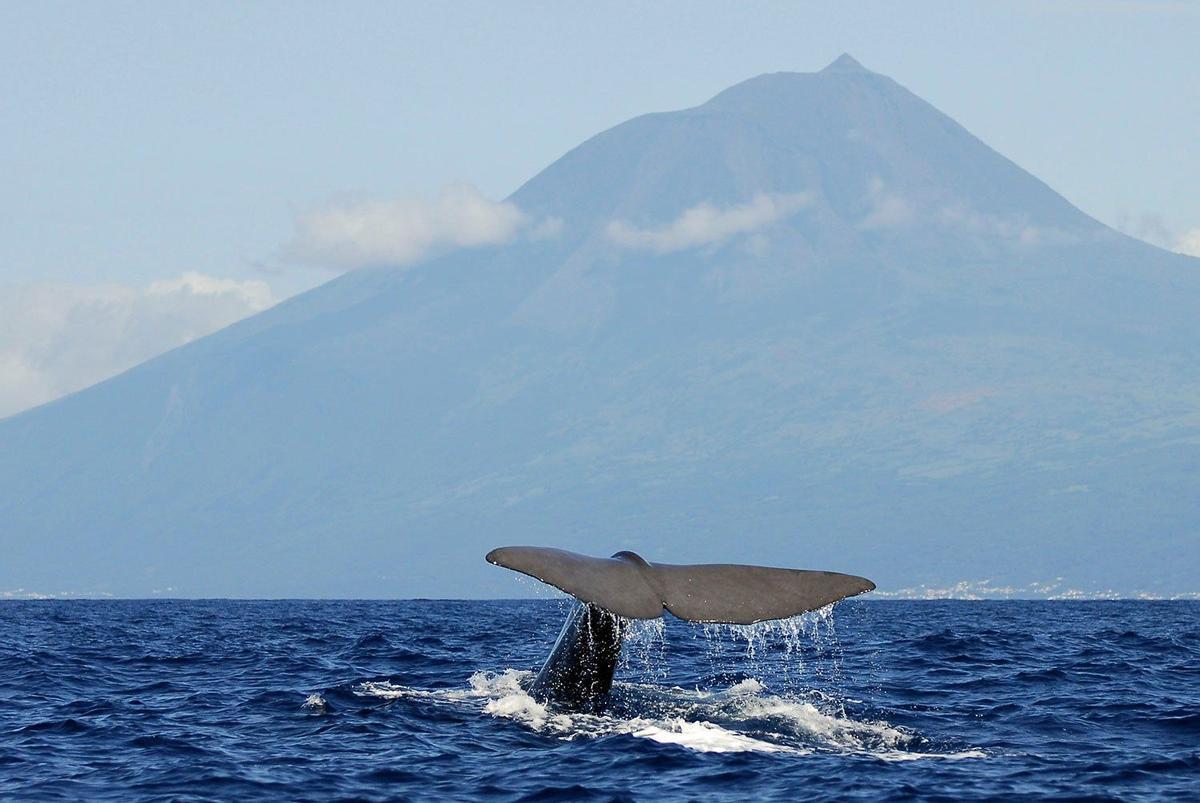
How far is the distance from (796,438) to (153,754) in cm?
18699

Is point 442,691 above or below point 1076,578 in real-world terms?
below

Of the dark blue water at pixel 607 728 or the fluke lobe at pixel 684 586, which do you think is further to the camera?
the dark blue water at pixel 607 728

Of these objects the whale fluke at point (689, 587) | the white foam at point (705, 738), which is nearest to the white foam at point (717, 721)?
the white foam at point (705, 738)

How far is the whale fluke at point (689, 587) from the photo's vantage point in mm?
11766

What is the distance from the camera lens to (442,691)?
17734 millimetres

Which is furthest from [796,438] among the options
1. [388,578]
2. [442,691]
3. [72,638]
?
[442,691]

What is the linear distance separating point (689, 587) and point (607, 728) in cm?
241

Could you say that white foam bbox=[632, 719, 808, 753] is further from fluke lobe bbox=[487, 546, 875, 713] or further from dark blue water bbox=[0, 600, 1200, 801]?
fluke lobe bbox=[487, 546, 875, 713]

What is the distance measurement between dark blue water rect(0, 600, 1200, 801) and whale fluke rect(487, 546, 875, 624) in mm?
1315

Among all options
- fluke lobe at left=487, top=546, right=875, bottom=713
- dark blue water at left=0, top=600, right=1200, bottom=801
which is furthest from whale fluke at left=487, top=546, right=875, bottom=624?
dark blue water at left=0, top=600, right=1200, bottom=801

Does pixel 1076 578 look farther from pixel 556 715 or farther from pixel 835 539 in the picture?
pixel 556 715

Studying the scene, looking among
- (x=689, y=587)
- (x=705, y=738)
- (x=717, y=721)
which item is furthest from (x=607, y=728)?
(x=689, y=587)

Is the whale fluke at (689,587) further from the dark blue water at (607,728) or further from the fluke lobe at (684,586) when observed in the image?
the dark blue water at (607,728)

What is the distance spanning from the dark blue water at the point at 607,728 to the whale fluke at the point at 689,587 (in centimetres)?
131
